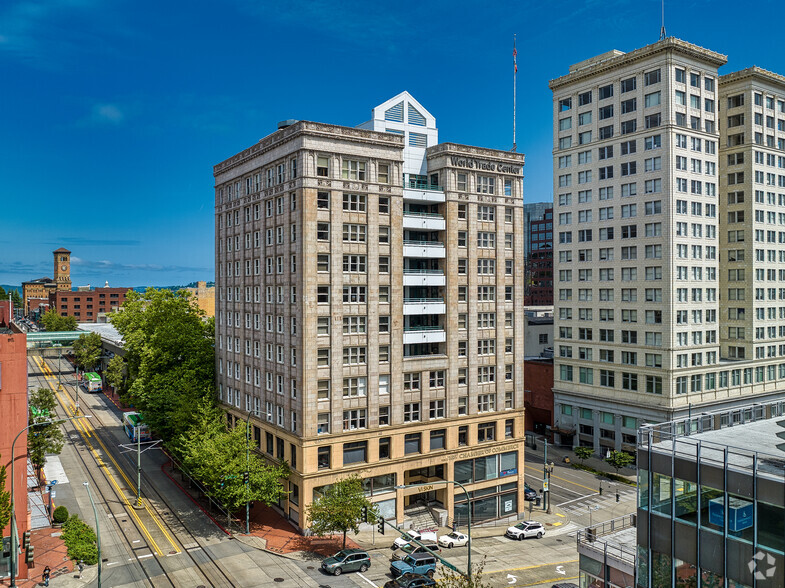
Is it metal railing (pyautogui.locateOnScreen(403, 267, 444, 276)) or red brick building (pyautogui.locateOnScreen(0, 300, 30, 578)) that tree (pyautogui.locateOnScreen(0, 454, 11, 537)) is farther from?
metal railing (pyautogui.locateOnScreen(403, 267, 444, 276))

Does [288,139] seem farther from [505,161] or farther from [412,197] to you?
[505,161]

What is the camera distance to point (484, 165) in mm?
63344

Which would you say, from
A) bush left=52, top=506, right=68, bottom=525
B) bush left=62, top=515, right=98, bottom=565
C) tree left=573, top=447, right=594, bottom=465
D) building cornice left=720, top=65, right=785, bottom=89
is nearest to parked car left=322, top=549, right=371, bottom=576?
bush left=62, top=515, right=98, bottom=565

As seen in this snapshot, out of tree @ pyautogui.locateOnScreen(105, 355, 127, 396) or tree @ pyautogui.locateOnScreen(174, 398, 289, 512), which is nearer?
tree @ pyautogui.locateOnScreen(174, 398, 289, 512)

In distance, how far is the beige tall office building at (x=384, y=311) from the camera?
179 ft

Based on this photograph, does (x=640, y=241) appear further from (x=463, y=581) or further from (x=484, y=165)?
(x=463, y=581)

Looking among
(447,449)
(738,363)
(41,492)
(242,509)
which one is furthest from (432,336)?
(738,363)

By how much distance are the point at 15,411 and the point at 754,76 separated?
306ft

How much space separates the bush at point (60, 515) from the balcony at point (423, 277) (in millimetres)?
36194

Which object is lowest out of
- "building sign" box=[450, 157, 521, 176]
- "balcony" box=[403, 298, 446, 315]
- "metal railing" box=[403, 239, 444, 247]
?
"balcony" box=[403, 298, 446, 315]

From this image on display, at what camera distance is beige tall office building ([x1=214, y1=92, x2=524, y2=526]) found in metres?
54.5

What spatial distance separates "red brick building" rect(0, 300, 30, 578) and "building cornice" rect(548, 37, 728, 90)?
74194 millimetres

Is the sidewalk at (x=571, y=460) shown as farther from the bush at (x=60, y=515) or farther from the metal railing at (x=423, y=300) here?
the bush at (x=60, y=515)

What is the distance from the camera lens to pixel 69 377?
140125 mm
